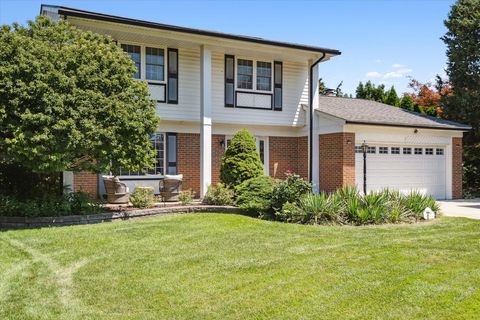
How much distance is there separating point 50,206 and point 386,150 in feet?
40.3

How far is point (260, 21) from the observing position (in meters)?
16.5

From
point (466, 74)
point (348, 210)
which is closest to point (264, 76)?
point (348, 210)

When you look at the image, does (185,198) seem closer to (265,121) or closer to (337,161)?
(265,121)

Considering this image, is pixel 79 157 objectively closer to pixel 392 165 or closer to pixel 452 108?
pixel 392 165

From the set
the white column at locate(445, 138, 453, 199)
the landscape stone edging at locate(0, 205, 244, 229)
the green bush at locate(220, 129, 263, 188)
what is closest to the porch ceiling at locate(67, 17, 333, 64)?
the green bush at locate(220, 129, 263, 188)

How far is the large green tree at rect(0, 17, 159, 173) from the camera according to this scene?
9.98 m

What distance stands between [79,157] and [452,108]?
18.9 meters

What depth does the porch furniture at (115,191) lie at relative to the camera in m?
13.5

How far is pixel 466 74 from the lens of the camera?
72.9 feet

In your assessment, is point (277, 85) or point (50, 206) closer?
point (50, 206)

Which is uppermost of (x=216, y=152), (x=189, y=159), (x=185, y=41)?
(x=185, y=41)

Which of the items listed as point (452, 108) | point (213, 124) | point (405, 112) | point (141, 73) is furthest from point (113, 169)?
point (452, 108)

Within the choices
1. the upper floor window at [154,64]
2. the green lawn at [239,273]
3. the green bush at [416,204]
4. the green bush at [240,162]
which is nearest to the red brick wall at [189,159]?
the upper floor window at [154,64]

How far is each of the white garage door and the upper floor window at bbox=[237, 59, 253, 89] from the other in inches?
186
